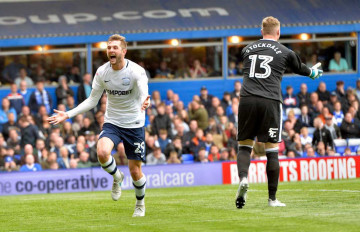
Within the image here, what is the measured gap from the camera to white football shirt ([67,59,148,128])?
38.1ft

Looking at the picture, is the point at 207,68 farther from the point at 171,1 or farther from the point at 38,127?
the point at 38,127

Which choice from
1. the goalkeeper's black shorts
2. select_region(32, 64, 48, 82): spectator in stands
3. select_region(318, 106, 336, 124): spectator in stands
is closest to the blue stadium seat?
select_region(318, 106, 336, 124): spectator in stands

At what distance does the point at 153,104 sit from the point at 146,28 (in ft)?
11.1

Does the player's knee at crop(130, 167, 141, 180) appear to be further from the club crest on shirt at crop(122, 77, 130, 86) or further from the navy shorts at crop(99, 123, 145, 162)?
the club crest on shirt at crop(122, 77, 130, 86)

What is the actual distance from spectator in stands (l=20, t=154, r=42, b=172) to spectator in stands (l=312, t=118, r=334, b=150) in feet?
24.7

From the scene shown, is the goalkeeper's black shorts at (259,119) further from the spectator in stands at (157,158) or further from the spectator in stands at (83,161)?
the spectator in stands at (157,158)

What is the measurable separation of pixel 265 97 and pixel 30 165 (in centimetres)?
1082

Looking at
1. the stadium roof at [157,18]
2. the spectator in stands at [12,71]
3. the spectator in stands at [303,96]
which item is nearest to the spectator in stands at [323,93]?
the spectator in stands at [303,96]

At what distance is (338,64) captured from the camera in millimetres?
28688

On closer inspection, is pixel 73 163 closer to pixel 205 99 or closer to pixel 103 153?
pixel 205 99

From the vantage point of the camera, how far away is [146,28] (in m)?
27.0

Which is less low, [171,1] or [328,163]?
[171,1]

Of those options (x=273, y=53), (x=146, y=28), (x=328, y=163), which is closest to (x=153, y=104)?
(x=146, y=28)

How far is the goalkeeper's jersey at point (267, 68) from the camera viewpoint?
11430 mm
